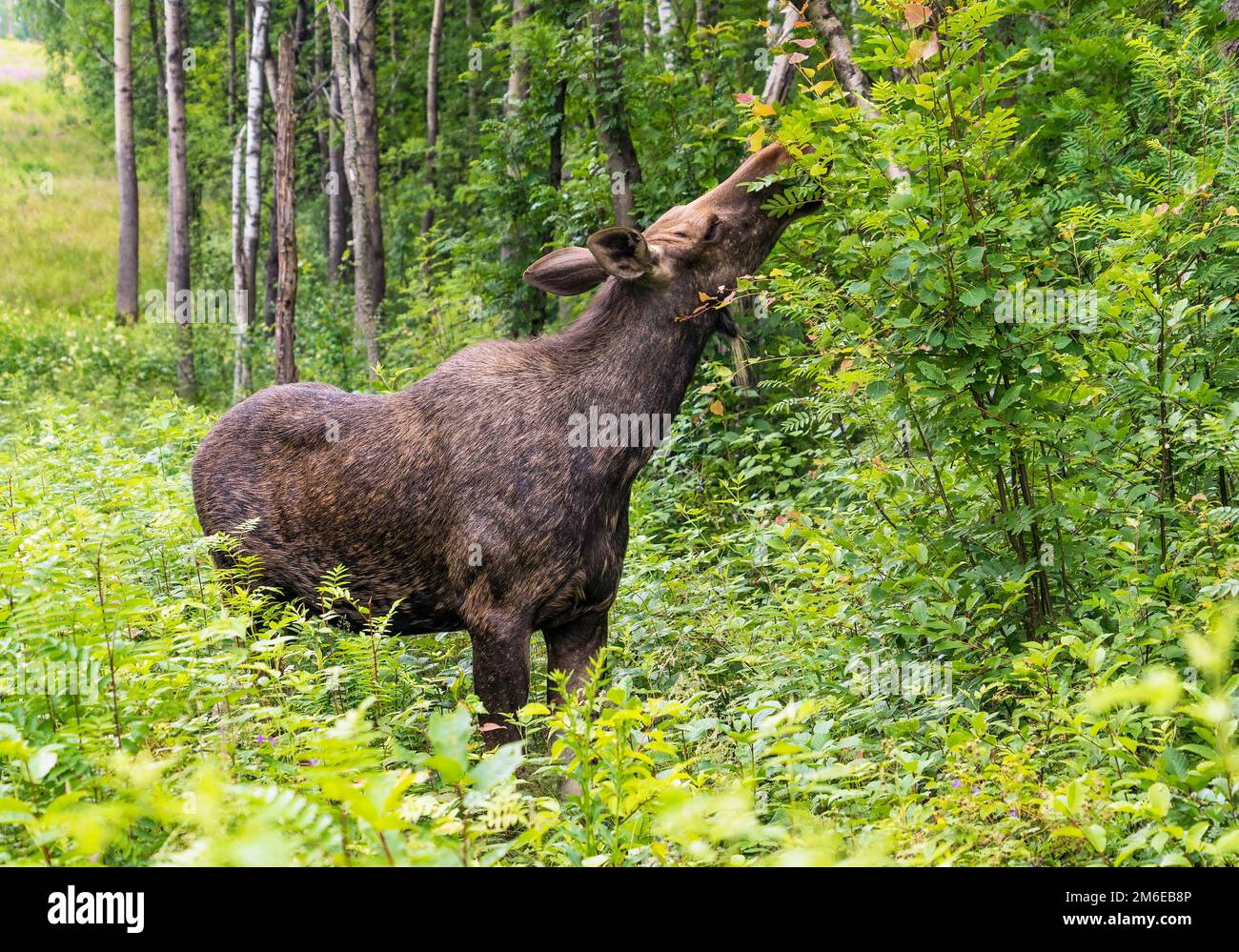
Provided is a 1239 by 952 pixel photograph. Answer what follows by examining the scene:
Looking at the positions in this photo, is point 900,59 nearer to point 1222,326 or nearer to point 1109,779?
point 1222,326

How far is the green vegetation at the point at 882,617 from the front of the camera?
9.00 feet

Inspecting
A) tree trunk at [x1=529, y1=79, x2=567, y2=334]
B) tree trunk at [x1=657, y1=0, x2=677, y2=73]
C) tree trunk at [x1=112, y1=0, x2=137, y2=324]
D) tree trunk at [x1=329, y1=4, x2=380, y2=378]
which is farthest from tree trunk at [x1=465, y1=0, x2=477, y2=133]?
tree trunk at [x1=529, y1=79, x2=567, y2=334]

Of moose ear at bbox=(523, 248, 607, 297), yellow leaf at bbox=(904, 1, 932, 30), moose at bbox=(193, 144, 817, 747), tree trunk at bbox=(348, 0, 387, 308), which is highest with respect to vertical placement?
tree trunk at bbox=(348, 0, 387, 308)

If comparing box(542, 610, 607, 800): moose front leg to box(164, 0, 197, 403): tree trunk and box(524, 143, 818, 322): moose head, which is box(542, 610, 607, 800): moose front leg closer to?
box(524, 143, 818, 322): moose head

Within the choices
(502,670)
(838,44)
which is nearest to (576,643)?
(502,670)

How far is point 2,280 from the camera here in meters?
25.9

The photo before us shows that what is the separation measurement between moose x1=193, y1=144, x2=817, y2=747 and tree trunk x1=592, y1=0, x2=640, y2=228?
5734 millimetres

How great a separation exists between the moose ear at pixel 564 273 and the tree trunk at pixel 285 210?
29.4 feet

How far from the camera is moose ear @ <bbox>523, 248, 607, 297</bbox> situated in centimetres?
527

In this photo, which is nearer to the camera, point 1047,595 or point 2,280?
point 1047,595

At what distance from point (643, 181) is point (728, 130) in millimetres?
1256

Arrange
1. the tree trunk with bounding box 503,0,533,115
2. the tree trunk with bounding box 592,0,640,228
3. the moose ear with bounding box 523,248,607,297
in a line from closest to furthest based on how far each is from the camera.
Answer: the moose ear with bounding box 523,248,607,297 → the tree trunk with bounding box 592,0,640,228 → the tree trunk with bounding box 503,0,533,115
